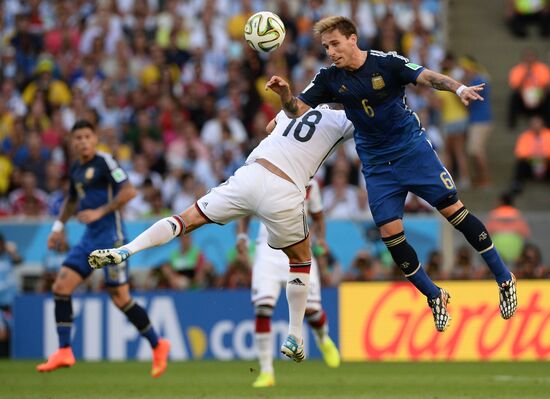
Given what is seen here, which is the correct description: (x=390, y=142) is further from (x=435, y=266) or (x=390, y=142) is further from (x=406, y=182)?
(x=435, y=266)

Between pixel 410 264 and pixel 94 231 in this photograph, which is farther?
pixel 94 231

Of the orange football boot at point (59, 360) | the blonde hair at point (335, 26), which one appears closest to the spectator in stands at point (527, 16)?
the orange football boot at point (59, 360)

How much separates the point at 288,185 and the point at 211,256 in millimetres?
8795

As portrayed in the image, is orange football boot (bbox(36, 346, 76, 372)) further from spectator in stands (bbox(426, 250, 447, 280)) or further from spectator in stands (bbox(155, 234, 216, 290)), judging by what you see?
spectator in stands (bbox(426, 250, 447, 280))

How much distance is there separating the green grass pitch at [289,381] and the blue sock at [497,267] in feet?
3.82

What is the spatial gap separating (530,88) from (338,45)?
12489 mm

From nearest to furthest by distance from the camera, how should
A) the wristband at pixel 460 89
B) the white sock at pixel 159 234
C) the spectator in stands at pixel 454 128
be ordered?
the wristband at pixel 460 89 < the white sock at pixel 159 234 < the spectator in stands at pixel 454 128

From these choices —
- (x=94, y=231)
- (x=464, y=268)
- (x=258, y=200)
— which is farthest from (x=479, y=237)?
(x=464, y=268)

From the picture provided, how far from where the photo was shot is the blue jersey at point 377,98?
1220cm

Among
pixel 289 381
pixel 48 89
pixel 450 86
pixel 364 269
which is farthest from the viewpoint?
pixel 48 89

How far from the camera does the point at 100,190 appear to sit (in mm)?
15641

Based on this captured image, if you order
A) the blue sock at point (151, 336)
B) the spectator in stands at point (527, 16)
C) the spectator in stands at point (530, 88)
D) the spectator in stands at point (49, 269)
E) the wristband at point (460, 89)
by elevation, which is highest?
the spectator in stands at point (527, 16)

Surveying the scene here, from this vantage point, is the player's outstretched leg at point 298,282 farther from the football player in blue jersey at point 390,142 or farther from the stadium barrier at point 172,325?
the stadium barrier at point 172,325

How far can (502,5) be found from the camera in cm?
2695
